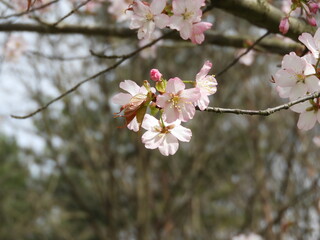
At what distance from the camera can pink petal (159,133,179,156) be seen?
89 cm

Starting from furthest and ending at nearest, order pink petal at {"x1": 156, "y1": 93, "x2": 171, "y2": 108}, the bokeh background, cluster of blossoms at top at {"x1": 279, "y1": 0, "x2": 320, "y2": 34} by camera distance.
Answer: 1. the bokeh background
2. cluster of blossoms at top at {"x1": 279, "y1": 0, "x2": 320, "y2": 34}
3. pink petal at {"x1": 156, "y1": 93, "x2": 171, "y2": 108}

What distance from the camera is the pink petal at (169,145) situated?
35.0 inches

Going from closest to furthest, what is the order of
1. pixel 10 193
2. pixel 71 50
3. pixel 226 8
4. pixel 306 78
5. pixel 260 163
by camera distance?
1. pixel 306 78
2. pixel 226 8
3. pixel 260 163
4. pixel 71 50
5. pixel 10 193

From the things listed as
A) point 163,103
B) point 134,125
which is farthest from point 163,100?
point 134,125

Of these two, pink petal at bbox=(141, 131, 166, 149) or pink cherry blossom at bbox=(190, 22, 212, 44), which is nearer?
pink petal at bbox=(141, 131, 166, 149)

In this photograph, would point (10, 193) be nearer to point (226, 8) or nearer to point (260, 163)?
point (260, 163)

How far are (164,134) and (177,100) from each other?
12 cm

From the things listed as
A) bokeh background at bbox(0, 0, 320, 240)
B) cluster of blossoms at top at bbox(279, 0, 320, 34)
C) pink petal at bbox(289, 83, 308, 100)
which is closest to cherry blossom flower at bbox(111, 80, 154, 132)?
pink petal at bbox(289, 83, 308, 100)

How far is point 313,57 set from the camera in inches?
33.4

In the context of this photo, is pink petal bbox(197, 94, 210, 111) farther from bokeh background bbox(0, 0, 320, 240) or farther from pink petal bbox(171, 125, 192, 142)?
bokeh background bbox(0, 0, 320, 240)

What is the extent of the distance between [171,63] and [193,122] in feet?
2.61

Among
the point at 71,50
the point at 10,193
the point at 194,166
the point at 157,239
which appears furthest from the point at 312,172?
the point at 10,193

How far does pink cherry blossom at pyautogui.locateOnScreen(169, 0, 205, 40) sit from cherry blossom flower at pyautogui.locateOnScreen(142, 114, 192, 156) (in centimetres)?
24

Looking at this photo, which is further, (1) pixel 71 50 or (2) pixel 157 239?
(1) pixel 71 50
